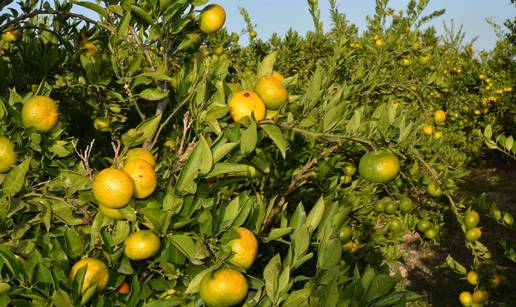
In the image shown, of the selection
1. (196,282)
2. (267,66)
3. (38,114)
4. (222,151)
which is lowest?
(196,282)

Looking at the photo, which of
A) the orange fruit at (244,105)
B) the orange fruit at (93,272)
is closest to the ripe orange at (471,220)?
the orange fruit at (244,105)

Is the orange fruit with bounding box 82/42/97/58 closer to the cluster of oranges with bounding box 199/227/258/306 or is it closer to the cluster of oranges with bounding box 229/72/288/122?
the cluster of oranges with bounding box 229/72/288/122

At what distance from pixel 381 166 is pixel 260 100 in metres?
0.54

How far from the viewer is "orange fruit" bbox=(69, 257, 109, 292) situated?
122 cm

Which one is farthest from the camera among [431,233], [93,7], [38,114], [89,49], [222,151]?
[431,233]

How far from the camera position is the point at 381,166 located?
175cm

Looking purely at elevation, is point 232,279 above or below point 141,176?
below

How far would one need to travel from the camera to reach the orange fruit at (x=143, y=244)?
1.23 metres

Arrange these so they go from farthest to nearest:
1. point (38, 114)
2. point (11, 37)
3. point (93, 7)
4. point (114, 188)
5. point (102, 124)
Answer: point (11, 37) < point (102, 124) < point (93, 7) < point (38, 114) < point (114, 188)

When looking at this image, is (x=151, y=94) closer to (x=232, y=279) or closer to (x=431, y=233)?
(x=232, y=279)

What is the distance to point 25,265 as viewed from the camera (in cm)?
123

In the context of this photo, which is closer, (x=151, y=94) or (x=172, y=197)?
(x=172, y=197)

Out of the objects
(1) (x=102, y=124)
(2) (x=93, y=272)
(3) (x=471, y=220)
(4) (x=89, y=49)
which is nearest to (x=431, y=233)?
(3) (x=471, y=220)

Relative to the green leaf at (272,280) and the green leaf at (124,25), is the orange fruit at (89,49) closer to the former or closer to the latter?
the green leaf at (124,25)
